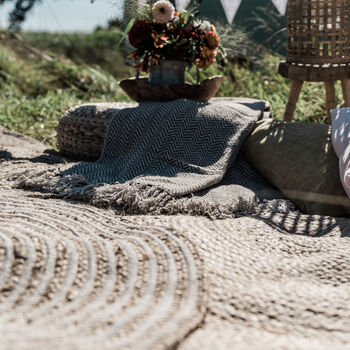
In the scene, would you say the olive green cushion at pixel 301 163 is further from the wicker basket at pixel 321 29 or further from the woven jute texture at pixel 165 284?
the wicker basket at pixel 321 29

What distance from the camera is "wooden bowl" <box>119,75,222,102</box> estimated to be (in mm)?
2949

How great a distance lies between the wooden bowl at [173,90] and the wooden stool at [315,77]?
44cm

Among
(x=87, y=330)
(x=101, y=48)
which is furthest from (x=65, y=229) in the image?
(x=101, y=48)

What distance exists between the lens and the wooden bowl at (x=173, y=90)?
295cm

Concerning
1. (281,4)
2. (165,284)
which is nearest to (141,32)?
(281,4)

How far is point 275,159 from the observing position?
2383 millimetres

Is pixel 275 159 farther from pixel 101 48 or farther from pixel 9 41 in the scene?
pixel 101 48

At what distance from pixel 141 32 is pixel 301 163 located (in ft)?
4.21

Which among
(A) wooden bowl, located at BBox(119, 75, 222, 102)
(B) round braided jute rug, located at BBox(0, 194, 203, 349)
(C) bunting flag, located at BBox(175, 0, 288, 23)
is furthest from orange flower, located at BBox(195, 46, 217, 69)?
(B) round braided jute rug, located at BBox(0, 194, 203, 349)

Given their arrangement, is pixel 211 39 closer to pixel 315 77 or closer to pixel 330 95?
pixel 315 77

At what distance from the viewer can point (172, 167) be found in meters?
2.44

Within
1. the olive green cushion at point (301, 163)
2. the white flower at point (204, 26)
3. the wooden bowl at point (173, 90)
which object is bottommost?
the olive green cushion at point (301, 163)

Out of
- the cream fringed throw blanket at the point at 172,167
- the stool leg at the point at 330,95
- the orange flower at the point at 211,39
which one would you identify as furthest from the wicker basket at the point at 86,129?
the stool leg at the point at 330,95

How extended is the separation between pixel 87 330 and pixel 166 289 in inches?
11.4
